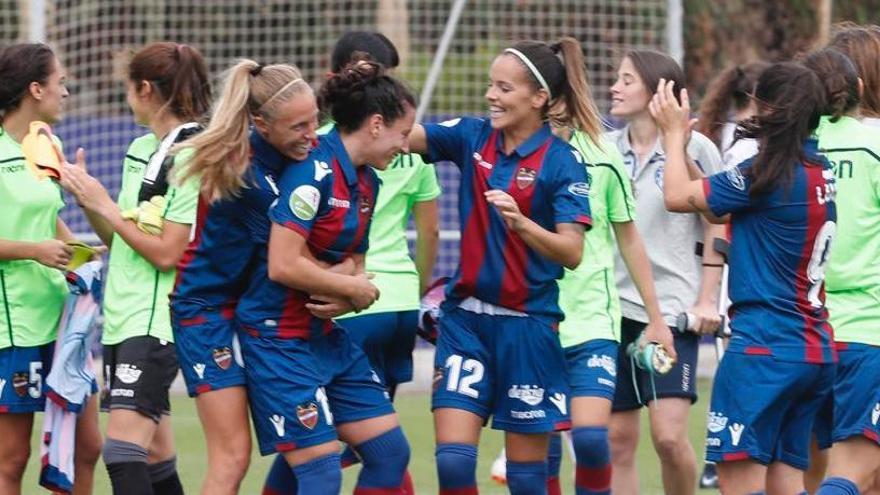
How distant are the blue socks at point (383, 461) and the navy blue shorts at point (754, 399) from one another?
3.45ft

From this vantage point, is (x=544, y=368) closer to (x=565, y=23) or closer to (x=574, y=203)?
(x=574, y=203)

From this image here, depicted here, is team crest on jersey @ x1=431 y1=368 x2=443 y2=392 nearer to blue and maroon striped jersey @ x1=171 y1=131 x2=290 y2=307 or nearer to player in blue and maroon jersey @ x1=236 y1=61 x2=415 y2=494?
player in blue and maroon jersey @ x1=236 y1=61 x2=415 y2=494

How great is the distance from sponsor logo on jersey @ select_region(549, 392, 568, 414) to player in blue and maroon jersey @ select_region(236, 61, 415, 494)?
2.03ft

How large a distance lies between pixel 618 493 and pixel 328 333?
6.75ft

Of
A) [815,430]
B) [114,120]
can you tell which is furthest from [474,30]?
[815,430]

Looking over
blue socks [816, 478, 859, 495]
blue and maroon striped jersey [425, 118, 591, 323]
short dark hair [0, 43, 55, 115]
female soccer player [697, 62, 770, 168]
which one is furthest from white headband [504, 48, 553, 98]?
female soccer player [697, 62, 770, 168]

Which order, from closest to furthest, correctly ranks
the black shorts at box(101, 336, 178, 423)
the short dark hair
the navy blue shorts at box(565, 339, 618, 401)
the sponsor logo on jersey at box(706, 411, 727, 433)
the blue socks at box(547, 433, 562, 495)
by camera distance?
1. the sponsor logo on jersey at box(706, 411, 727, 433)
2. the black shorts at box(101, 336, 178, 423)
3. the short dark hair
4. the navy blue shorts at box(565, 339, 618, 401)
5. the blue socks at box(547, 433, 562, 495)

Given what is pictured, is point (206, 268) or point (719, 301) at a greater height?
point (206, 268)

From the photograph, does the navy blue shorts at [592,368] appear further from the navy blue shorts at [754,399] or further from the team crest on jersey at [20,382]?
the team crest on jersey at [20,382]

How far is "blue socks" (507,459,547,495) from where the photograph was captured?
6.45 metres

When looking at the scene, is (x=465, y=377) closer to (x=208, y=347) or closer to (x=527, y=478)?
(x=527, y=478)

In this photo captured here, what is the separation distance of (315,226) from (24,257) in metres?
1.33

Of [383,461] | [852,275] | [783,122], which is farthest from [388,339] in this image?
[783,122]

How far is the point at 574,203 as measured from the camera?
6289 millimetres
